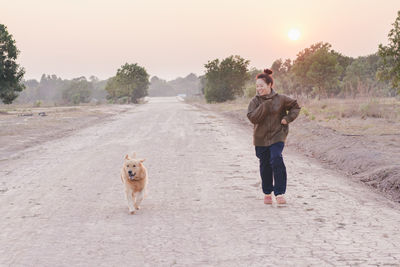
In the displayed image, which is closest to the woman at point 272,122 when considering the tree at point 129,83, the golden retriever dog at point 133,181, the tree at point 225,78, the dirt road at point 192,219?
the dirt road at point 192,219

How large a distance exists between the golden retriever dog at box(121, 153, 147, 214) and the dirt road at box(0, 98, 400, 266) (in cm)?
18

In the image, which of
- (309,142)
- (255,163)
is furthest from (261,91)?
(309,142)

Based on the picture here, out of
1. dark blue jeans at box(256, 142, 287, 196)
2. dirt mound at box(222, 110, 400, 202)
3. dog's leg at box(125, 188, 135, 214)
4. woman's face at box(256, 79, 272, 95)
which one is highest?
woman's face at box(256, 79, 272, 95)

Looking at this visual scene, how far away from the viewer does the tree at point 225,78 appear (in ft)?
184

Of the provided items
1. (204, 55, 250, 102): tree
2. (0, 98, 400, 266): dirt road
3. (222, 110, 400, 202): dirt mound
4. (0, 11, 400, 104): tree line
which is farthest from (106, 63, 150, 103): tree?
(0, 98, 400, 266): dirt road

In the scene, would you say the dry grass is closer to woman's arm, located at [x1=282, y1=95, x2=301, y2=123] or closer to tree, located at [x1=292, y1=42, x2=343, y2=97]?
woman's arm, located at [x1=282, y1=95, x2=301, y2=123]

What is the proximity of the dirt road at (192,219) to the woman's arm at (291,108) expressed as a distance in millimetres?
1238

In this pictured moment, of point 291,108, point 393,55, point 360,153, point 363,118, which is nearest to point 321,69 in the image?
point 363,118

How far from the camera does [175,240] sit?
463 centimetres

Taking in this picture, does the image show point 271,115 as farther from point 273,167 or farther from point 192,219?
point 192,219

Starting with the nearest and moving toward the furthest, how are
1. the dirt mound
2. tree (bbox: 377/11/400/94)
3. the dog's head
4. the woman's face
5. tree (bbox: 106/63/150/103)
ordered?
1. the dog's head
2. the woman's face
3. the dirt mound
4. tree (bbox: 377/11/400/94)
5. tree (bbox: 106/63/150/103)

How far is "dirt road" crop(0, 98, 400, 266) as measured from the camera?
4.17 meters

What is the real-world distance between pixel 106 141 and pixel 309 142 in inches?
264

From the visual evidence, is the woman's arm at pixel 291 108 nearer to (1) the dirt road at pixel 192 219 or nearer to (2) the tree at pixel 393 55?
(1) the dirt road at pixel 192 219
